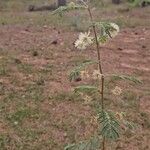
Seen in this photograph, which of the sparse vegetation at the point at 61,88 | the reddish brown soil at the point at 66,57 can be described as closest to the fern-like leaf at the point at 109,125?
the sparse vegetation at the point at 61,88

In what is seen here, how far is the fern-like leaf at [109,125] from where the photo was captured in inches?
141

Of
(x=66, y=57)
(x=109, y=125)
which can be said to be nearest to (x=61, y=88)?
(x=66, y=57)

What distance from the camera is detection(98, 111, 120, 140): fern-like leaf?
357cm

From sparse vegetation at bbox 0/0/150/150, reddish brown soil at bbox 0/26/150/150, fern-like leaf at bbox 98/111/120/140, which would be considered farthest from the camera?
reddish brown soil at bbox 0/26/150/150

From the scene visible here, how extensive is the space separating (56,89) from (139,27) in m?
8.04

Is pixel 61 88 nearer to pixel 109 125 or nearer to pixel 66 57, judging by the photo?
pixel 66 57

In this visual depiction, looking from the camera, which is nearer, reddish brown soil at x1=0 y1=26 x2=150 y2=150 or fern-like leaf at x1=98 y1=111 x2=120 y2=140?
fern-like leaf at x1=98 y1=111 x2=120 y2=140

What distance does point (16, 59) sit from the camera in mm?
10898

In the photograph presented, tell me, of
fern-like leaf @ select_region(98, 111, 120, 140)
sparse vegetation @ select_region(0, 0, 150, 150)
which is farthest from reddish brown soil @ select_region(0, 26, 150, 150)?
fern-like leaf @ select_region(98, 111, 120, 140)

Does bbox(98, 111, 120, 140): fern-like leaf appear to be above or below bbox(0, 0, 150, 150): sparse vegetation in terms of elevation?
above

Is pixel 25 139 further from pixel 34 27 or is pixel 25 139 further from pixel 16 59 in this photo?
pixel 34 27

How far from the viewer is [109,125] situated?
3654mm

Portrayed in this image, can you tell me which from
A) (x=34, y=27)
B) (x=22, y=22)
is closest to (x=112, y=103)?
(x=34, y=27)

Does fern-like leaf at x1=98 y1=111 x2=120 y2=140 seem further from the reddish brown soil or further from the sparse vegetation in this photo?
the reddish brown soil
